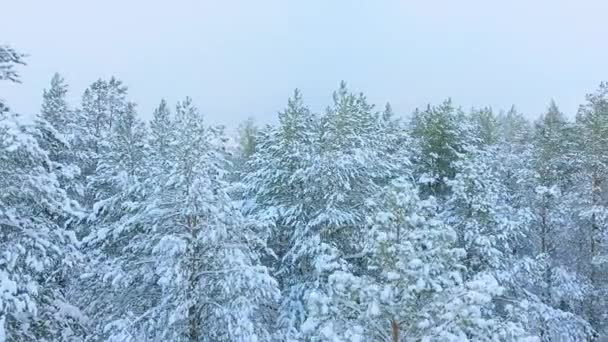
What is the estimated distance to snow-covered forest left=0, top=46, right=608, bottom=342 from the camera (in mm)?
9055

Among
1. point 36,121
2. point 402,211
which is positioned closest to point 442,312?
point 402,211

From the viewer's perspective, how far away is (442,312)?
8938mm

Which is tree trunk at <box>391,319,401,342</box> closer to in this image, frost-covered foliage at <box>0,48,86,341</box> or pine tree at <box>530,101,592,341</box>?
frost-covered foliage at <box>0,48,86,341</box>

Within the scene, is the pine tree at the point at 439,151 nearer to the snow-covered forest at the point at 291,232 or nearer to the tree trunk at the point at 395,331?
the snow-covered forest at the point at 291,232

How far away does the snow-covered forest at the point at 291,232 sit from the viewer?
905 centimetres

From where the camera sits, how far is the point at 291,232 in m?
18.4

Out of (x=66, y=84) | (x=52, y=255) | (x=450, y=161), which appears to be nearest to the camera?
(x=52, y=255)

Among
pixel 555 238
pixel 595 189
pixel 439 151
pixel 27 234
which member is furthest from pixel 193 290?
pixel 555 238

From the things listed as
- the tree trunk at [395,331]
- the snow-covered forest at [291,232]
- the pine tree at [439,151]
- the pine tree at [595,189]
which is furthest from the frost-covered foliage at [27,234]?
the pine tree at [595,189]

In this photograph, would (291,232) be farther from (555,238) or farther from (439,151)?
(555,238)

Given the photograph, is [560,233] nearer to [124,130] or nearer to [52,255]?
[124,130]

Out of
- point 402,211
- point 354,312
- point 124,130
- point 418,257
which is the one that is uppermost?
point 124,130

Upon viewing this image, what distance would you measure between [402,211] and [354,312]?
6.79 feet

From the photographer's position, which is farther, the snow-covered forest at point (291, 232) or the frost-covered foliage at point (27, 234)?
the snow-covered forest at point (291, 232)
